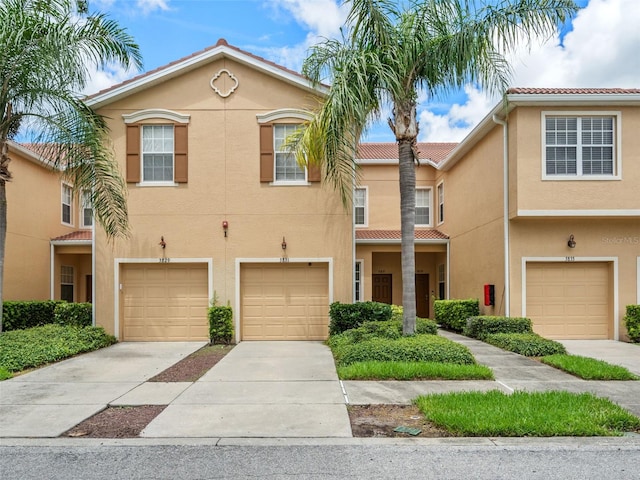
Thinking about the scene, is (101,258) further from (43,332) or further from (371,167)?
(371,167)

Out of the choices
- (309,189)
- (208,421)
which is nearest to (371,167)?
(309,189)

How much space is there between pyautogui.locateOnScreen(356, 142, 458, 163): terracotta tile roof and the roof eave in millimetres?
6835

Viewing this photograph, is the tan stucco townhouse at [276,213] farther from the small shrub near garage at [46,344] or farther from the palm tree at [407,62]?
the palm tree at [407,62]

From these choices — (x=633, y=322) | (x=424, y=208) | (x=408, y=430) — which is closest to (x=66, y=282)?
(x=424, y=208)

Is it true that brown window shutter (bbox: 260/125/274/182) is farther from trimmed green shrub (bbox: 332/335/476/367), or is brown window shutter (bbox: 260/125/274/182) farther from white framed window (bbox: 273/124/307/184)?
trimmed green shrub (bbox: 332/335/476/367)

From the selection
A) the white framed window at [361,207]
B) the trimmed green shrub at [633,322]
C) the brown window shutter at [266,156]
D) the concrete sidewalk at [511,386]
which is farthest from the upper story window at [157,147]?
the trimmed green shrub at [633,322]

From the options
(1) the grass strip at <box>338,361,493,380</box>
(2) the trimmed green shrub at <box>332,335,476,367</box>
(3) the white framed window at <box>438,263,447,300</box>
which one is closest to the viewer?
(1) the grass strip at <box>338,361,493,380</box>

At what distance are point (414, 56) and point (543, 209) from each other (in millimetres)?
5428

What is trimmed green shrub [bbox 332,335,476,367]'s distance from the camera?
9344 millimetres

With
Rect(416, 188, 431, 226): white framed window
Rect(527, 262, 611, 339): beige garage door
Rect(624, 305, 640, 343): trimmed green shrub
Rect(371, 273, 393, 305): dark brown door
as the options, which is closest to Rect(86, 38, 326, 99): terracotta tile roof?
Rect(527, 262, 611, 339): beige garage door

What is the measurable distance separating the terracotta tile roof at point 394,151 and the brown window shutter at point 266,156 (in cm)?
688

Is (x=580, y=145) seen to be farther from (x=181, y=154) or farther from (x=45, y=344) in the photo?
(x=45, y=344)

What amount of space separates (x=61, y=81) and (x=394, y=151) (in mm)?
13277

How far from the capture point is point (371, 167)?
790 inches
